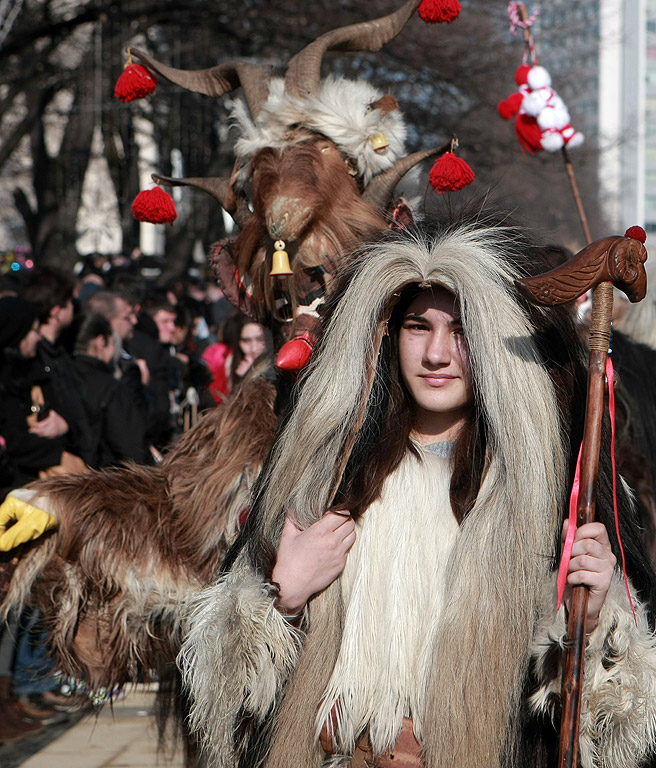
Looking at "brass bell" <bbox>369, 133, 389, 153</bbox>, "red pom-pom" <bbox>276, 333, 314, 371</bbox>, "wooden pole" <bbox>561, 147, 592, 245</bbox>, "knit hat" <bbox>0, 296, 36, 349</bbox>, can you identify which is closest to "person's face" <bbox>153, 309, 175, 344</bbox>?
"knit hat" <bbox>0, 296, 36, 349</bbox>

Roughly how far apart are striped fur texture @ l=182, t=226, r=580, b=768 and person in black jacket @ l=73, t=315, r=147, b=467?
3111 millimetres

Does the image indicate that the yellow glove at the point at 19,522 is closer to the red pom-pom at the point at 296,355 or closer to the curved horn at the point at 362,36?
the red pom-pom at the point at 296,355

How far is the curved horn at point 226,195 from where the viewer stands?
324cm

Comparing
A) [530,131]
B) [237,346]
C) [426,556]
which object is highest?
[530,131]

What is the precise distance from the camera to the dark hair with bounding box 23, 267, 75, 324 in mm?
5646

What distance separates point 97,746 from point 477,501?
297cm

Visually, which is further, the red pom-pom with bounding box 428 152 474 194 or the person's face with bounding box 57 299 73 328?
the person's face with bounding box 57 299 73 328

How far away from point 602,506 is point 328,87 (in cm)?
163

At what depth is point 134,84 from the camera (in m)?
3.48

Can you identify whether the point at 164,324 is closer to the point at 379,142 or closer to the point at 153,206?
the point at 153,206

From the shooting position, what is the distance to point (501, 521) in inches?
87.7

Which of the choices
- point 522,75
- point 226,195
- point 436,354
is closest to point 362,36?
point 226,195

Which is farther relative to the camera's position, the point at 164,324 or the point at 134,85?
the point at 164,324

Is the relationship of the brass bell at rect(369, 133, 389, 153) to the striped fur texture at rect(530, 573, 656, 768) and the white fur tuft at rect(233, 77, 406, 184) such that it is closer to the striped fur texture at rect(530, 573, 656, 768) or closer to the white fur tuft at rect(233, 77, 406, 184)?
the white fur tuft at rect(233, 77, 406, 184)
